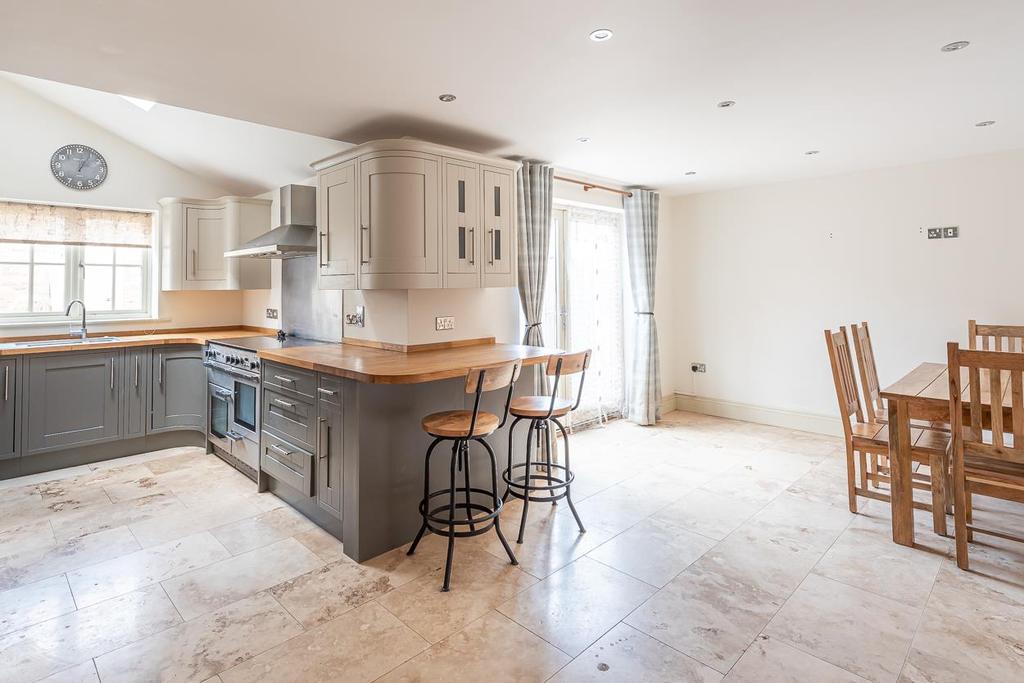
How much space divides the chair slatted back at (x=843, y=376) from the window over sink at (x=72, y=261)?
19.0 feet

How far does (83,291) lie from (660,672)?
18.0 ft

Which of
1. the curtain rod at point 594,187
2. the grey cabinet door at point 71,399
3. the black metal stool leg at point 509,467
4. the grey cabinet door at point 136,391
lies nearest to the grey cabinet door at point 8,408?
the grey cabinet door at point 71,399

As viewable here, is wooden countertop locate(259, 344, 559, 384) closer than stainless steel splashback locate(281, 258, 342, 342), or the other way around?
wooden countertop locate(259, 344, 559, 384)

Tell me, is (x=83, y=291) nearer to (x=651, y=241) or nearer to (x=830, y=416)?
(x=651, y=241)

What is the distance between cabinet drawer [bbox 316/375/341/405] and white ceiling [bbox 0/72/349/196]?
189 centimetres


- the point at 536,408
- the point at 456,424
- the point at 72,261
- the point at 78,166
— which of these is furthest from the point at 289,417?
the point at 78,166

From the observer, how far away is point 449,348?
371 centimetres

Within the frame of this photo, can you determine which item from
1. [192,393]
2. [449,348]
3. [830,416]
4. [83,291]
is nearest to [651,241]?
[830,416]

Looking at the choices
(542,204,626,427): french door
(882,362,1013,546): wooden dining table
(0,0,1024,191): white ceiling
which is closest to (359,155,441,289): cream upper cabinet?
(0,0,1024,191): white ceiling

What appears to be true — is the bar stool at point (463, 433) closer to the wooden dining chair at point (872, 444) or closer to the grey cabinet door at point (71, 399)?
the wooden dining chair at point (872, 444)

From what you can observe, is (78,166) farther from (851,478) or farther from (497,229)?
(851,478)

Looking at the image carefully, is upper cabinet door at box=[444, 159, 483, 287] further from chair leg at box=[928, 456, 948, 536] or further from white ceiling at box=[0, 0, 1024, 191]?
chair leg at box=[928, 456, 948, 536]

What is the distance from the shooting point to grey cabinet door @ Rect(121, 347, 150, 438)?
4.32 meters

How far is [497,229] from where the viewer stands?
3613mm
